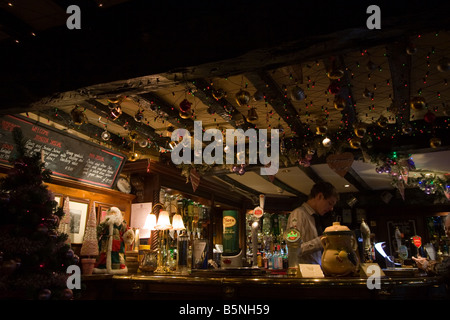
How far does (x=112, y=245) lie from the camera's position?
4.02m

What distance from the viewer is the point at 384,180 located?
8875 millimetres

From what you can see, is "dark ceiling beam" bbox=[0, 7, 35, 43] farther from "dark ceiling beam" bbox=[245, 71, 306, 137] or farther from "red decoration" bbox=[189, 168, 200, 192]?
"red decoration" bbox=[189, 168, 200, 192]

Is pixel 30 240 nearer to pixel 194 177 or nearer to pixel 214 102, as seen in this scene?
pixel 214 102

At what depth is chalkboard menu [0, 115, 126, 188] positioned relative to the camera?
3688mm

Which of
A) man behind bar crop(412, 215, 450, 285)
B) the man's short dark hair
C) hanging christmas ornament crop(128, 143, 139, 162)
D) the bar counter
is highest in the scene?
hanging christmas ornament crop(128, 143, 139, 162)

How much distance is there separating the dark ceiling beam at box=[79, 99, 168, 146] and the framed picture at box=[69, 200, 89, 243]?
1283 mm

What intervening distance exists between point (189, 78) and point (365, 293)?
Result: 205cm

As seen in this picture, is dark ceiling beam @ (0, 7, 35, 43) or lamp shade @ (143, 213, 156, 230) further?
lamp shade @ (143, 213, 156, 230)

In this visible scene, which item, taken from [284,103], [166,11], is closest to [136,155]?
[284,103]

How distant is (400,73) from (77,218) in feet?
14.6

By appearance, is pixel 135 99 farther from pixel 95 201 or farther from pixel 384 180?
pixel 384 180

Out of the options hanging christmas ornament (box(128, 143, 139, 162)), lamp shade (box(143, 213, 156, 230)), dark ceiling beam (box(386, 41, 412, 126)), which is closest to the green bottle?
lamp shade (box(143, 213, 156, 230))

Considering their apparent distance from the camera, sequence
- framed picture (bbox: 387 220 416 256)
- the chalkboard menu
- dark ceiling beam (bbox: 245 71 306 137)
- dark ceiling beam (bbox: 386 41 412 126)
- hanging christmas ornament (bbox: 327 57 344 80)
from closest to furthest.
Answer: hanging christmas ornament (bbox: 327 57 344 80) → dark ceiling beam (bbox: 386 41 412 126) → dark ceiling beam (bbox: 245 71 306 137) → the chalkboard menu → framed picture (bbox: 387 220 416 256)
